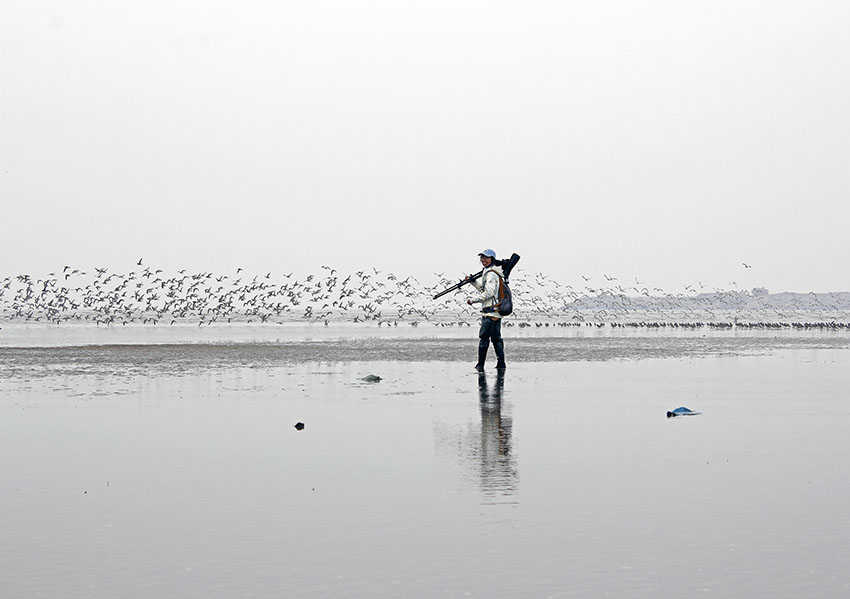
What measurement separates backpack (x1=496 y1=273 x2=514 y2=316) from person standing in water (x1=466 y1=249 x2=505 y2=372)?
5 centimetres

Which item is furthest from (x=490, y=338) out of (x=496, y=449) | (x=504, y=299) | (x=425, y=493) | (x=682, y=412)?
(x=425, y=493)

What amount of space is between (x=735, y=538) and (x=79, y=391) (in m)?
12.1

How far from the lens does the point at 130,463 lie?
8.58m

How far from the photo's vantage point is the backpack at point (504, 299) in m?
20.6

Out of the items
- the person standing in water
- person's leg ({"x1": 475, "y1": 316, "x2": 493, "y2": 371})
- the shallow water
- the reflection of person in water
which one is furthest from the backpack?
the reflection of person in water

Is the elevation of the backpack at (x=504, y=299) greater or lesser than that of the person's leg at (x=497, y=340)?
greater

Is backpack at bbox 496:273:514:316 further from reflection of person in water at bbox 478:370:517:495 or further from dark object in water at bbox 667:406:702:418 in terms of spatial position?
dark object in water at bbox 667:406:702:418

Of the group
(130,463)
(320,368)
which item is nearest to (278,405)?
(130,463)

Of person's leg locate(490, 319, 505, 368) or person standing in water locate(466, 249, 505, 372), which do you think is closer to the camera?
person's leg locate(490, 319, 505, 368)

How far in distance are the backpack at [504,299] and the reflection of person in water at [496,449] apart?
5.78m

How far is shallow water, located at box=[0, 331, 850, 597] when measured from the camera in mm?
5051

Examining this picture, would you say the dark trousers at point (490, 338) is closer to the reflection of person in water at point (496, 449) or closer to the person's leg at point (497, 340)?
the person's leg at point (497, 340)

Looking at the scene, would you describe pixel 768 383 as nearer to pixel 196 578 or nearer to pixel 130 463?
pixel 130 463

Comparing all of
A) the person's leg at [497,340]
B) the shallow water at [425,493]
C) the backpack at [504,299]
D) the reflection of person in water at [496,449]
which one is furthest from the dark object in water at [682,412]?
the backpack at [504,299]
